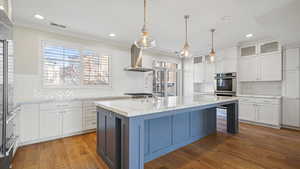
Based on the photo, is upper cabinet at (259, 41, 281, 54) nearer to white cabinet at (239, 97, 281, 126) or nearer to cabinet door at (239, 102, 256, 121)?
white cabinet at (239, 97, 281, 126)

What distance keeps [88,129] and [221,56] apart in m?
5.03

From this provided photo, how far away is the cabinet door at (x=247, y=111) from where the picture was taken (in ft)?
13.5

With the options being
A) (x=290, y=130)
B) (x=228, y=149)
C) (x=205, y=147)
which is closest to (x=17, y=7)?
(x=205, y=147)

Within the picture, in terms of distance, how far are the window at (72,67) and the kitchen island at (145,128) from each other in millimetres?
1876

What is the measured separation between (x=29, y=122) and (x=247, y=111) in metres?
5.74

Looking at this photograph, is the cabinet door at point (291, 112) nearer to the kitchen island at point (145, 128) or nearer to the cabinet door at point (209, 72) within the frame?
the kitchen island at point (145, 128)

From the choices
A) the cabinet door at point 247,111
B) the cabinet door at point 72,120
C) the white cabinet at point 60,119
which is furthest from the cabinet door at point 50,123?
the cabinet door at point 247,111

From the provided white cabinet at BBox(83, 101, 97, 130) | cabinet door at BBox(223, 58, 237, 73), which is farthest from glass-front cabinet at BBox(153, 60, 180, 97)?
white cabinet at BBox(83, 101, 97, 130)

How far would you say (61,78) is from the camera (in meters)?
3.43

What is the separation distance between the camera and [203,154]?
2357mm

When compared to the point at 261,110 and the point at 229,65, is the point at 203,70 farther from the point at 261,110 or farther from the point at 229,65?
the point at 261,110

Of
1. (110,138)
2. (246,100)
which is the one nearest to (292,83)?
(246,100)

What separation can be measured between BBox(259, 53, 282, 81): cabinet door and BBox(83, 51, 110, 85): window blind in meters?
4.78

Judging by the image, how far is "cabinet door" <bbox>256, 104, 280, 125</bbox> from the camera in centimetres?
372
